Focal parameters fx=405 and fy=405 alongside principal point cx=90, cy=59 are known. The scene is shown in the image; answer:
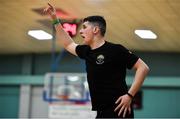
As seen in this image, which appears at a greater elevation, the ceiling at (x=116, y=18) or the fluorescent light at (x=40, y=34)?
the fluorescent light at (x=40, y=34)

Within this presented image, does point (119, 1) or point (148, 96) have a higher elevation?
point (119, 1)

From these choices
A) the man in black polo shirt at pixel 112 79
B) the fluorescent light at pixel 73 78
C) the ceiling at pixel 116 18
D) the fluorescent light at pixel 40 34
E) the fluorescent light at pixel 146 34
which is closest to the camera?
the man in black polo shirt at pixel 112 79

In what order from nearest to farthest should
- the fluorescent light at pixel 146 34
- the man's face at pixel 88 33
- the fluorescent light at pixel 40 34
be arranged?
the man's face at pixel 88 33, the fluorescent light at pixel 146 34, the fluorescent light at pixel 40 34

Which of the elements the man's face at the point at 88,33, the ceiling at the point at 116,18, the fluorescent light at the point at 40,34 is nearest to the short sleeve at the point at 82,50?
the man's face at the point at 88,33

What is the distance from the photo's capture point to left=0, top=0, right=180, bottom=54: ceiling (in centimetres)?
656

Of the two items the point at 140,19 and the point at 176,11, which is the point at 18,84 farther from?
the point at 176,11

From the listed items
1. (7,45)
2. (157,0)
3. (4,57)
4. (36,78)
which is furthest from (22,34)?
(157,0)

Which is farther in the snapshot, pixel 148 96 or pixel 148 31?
pixel 148 96

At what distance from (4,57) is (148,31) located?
17.3 feet

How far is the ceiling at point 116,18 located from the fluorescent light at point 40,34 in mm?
155

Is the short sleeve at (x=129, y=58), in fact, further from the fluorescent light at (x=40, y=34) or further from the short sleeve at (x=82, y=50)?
the fluorescent light at (x=40, y=34)

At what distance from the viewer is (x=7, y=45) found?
412 inches

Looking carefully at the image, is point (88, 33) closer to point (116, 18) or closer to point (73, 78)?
point (116, 18)

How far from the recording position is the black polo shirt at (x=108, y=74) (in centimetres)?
208
